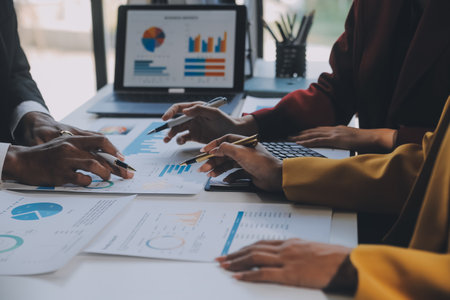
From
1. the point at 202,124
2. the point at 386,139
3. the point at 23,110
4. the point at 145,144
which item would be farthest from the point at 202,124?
the point at 23,110

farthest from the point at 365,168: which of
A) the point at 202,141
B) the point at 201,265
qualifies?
the point at 202,141

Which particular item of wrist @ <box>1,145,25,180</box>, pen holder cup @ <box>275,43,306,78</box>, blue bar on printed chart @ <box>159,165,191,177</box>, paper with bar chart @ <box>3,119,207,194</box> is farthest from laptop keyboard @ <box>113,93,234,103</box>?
wrist @ <box>1,145,25,180</box>

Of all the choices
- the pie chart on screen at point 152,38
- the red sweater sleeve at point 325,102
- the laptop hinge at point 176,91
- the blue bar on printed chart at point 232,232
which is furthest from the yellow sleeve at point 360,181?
the pie chart on screen at point 152,38

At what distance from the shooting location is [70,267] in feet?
2.52

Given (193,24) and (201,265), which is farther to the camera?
(193,24)

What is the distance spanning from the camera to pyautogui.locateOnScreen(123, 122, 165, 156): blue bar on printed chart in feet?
4.29

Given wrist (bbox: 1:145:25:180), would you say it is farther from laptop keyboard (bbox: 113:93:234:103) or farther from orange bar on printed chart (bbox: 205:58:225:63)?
orange bar on printed chart (bbox: 205:58:225:63)

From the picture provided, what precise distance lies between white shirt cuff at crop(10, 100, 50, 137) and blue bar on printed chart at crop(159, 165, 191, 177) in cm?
Result: 57

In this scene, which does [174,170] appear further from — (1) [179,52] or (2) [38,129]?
(1) [179,52]

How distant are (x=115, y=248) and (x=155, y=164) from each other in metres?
0.42

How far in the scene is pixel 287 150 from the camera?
1.22 metres

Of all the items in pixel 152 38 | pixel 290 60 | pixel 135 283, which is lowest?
pixel 135 283

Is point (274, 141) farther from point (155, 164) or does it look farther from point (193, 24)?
point (193, 24)

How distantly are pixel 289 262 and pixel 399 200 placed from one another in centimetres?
32
